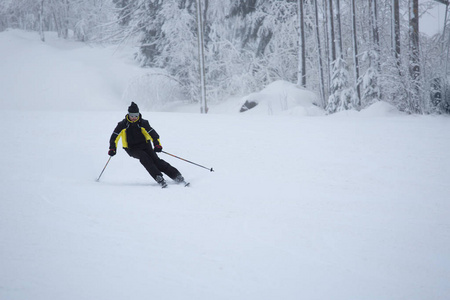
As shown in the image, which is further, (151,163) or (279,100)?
(279,100)

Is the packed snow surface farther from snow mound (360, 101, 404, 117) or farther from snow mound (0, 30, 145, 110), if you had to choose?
snow mound (0, 30, 145, 110)

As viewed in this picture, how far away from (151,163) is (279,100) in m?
9.62

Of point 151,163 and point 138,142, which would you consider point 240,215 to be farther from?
point 138,142

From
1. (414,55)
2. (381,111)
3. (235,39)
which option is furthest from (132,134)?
(235,39)

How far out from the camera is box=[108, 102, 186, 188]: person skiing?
5.23 m

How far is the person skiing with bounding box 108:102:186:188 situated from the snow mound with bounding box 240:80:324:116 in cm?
838

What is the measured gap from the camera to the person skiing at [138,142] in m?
5.23

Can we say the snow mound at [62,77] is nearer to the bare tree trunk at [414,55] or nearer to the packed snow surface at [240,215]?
the packed snow surface at [240,215]

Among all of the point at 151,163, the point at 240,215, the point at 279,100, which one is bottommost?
the point at 240,215

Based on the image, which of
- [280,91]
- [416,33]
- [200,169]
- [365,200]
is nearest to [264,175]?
[200,169]

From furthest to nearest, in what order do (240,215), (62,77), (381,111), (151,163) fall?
(62,77) < (381,111) < (151,163) < (240,215)

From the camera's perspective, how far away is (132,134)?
5.34 metres

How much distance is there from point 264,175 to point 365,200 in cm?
167

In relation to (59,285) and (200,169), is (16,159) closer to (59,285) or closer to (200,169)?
(200,169)
